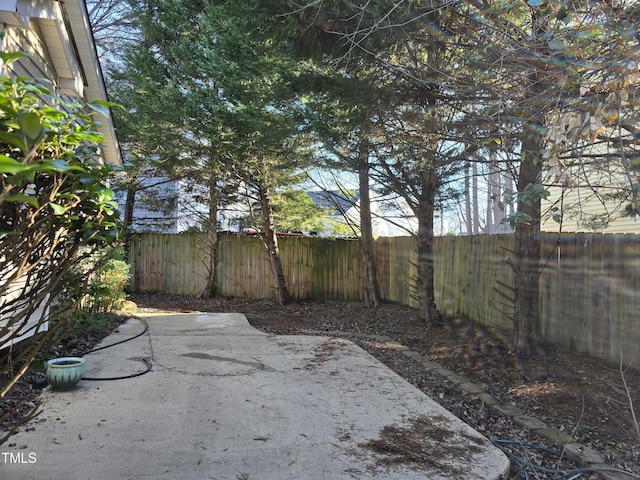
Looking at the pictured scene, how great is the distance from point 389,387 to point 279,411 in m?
1.34

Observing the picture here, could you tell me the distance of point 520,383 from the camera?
4738 mm

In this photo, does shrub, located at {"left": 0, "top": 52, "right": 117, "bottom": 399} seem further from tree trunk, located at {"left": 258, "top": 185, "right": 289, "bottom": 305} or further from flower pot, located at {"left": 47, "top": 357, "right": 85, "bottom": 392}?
tree trunk, located at {"left": 258, "top": 185, "right": 289, "bottom": 305}

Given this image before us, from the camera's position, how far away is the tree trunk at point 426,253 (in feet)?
25.0

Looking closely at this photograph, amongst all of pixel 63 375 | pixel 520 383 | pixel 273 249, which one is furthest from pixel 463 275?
pixel 63 375

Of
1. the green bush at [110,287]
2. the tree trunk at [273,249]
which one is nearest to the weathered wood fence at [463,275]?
the tree trunk at [273,249]

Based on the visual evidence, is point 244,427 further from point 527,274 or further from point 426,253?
point 426,253

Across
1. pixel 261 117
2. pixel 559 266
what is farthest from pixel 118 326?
pixel 559 266

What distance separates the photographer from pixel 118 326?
7230mm

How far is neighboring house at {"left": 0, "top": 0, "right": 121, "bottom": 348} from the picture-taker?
373cm

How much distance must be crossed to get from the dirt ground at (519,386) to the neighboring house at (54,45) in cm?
296

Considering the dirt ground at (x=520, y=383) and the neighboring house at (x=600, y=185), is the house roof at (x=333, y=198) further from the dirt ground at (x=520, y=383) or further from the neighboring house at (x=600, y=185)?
the neighboring house at (x=600, y=185)

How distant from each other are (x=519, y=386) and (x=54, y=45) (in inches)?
236

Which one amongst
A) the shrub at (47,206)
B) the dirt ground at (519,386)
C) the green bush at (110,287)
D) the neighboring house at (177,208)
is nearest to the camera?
the shrub at (47,206)

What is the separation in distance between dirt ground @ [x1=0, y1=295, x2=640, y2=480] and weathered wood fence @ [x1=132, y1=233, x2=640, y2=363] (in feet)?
1.09
